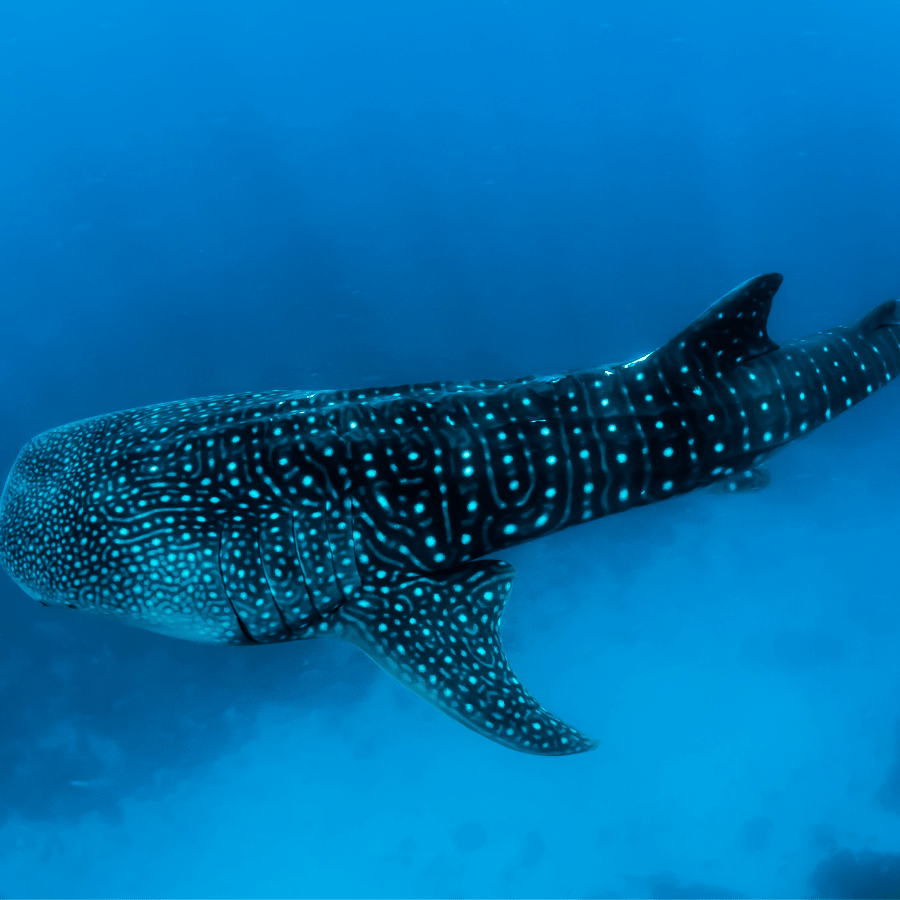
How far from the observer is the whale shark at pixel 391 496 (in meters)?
2.52

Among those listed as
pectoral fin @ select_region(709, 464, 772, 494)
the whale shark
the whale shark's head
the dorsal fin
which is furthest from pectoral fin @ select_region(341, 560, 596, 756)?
pectoral fin @ select_region(709, 464, 772, 494)

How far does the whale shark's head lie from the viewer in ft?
8.52

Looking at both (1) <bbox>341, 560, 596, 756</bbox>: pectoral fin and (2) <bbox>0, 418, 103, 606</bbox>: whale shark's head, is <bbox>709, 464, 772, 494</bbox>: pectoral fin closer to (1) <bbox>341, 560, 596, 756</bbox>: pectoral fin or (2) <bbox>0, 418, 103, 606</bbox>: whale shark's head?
(1) <bbox>341, 560, 596, 756</bbox>: pectoral fin

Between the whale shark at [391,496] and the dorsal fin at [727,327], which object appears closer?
the whale shark at [391,496]

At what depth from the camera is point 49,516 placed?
2.64 m

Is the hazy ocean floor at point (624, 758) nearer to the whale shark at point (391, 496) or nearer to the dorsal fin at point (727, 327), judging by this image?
the whale shark at point (391, 496)

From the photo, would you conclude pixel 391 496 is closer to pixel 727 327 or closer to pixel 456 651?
pixel 456 651

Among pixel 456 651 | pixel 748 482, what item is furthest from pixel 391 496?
pixel 748 482

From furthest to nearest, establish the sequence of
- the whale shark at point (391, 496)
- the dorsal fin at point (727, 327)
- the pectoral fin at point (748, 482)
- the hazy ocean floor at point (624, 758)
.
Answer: the hazy ocean floor at point (624, 758) < the pectoral fin at point (748, 482) < the dorsal fin at point (727, 327) < the whale shark at point (391, 496)

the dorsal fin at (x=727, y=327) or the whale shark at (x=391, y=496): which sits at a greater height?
the dorsal fin at (x=727, y=327)

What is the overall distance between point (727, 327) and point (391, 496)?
5.06 ft

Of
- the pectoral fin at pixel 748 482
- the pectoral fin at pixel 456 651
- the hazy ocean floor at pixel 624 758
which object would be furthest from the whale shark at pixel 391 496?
the hazy ocean floor at pixel 624 758

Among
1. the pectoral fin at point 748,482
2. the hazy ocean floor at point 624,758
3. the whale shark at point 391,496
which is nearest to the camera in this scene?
the whale shark at point 391,496

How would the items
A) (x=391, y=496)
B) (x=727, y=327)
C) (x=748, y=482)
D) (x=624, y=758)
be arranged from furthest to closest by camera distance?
(x=624, y=758) → (x=748, y=482) → (x=727, y=327) → (x=391, y=496)
